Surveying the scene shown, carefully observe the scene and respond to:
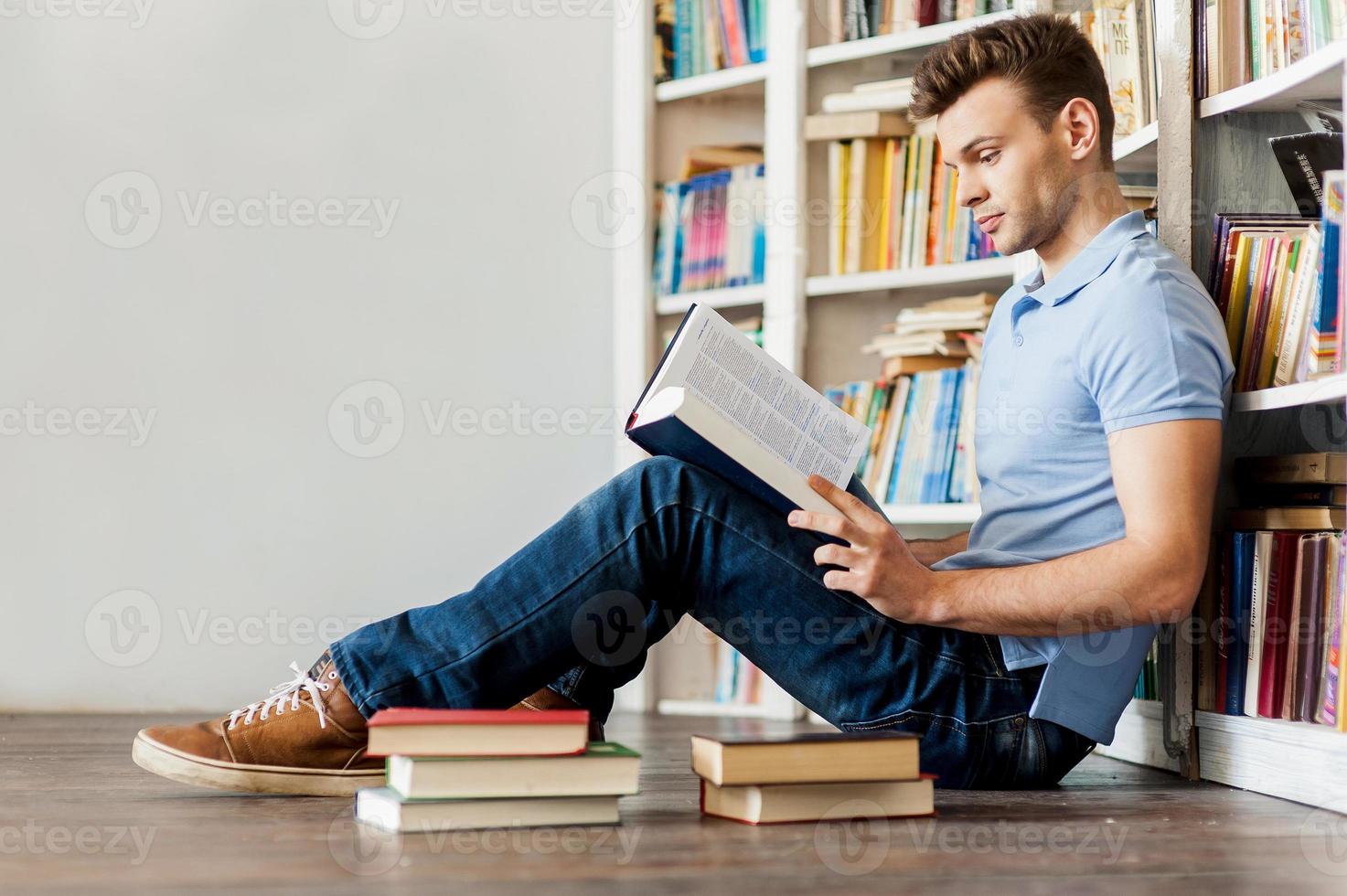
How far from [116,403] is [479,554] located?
745mm

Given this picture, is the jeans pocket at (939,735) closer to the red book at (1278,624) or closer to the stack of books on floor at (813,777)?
the stack of books on floor at (813,777)

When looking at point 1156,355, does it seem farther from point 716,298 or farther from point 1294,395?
point 716,298

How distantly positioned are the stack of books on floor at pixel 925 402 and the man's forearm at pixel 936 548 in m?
0.57

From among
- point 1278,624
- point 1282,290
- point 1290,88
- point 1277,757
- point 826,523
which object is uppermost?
point 1290,88

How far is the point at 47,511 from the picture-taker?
93.9 inches

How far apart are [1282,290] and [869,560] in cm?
58

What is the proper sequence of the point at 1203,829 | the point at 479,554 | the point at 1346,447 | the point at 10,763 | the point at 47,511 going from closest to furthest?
the point at 1203,829 < the point at 1346,447 < the point at 10,763 < the point at 47,511 < the point at 479,554

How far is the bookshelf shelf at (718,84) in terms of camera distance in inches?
96.7

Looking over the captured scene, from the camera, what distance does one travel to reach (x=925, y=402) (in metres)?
2.30

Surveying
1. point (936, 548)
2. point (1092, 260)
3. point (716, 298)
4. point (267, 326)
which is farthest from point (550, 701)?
point (267, 326)

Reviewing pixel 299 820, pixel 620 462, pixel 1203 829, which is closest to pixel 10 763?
pixel 299 820

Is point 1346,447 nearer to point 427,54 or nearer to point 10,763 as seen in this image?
point 10,763

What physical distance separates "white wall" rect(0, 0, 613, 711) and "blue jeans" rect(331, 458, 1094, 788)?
1.21 m

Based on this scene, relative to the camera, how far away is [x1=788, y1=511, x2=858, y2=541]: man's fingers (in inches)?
49.8
